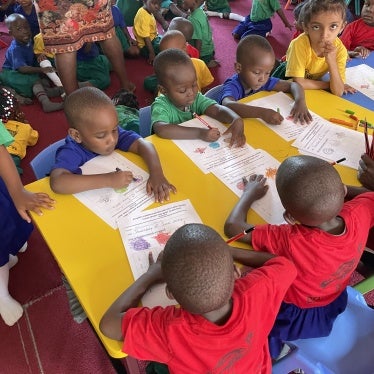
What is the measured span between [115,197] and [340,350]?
809 mm

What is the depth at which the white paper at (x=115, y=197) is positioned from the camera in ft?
3.95

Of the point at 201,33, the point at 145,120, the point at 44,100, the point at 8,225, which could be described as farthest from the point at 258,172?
the point at 201,33

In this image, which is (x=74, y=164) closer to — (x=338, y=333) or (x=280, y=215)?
(x=280, y=215)

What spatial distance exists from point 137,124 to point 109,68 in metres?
1.70

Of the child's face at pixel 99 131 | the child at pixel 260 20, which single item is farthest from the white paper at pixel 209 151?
the child at pixel 260 20

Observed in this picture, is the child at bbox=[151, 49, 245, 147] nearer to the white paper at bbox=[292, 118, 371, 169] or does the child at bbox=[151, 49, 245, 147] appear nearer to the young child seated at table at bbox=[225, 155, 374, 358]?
the white paper at bbox=[292, 118, 371, 169]

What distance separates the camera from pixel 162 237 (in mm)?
1119

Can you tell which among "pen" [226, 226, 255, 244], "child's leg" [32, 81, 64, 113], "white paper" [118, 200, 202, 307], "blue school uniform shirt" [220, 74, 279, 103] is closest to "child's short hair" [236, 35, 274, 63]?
"blue school uniform shirt" [220, 74, 279, 103]

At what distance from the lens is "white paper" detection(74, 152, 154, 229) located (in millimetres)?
1203

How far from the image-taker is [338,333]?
1.19 m

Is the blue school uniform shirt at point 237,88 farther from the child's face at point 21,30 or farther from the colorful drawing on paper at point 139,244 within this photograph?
the child's face at point 21,30

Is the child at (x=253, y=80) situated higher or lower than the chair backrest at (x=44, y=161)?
higher

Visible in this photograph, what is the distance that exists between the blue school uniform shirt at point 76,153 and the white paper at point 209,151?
0.18 m

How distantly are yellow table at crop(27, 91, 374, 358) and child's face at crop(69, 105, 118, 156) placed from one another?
102 millimetres
